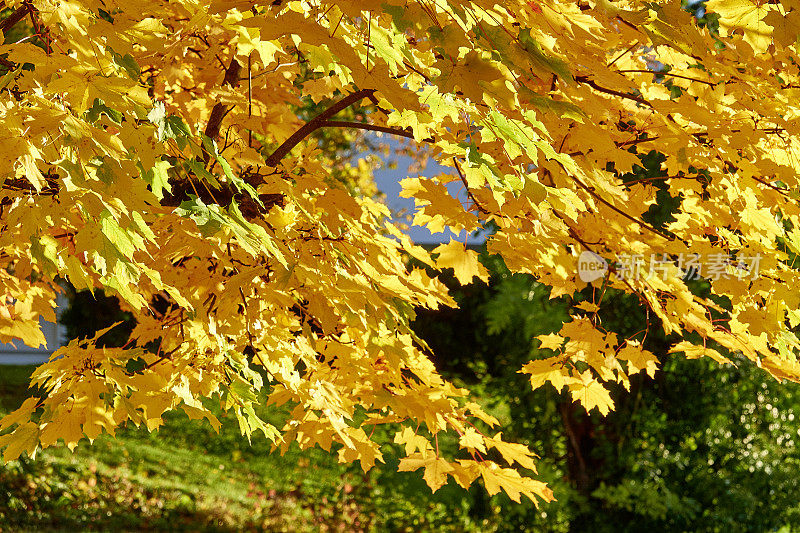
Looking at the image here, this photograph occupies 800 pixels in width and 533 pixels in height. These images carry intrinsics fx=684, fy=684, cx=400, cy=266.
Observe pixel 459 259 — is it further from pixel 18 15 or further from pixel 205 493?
pixel 205 493

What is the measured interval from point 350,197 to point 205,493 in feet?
18.8

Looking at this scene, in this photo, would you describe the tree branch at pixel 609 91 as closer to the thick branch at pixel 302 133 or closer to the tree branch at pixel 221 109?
the thick branch at pixel 302 133

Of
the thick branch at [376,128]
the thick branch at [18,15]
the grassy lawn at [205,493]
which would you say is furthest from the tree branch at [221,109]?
the grassy lawn at [205,493]

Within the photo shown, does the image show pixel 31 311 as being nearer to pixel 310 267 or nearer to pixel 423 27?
pixel 310 267

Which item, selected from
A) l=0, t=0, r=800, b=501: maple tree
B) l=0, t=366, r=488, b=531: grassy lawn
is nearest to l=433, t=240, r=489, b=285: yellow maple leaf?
l=0, t=0, r=800, b=501: maple tree

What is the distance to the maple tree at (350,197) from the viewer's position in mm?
1896

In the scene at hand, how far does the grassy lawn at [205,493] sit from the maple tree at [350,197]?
3.91 meters

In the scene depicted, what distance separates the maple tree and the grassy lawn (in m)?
3.91

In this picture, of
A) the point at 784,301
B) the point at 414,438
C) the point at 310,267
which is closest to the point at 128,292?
the point at 310,267

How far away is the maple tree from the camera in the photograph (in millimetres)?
1896

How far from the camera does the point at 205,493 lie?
764cm

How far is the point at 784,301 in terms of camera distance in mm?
2795

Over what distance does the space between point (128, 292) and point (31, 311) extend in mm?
1912

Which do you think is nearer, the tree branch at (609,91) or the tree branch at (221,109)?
the tree branch at (609,91)
